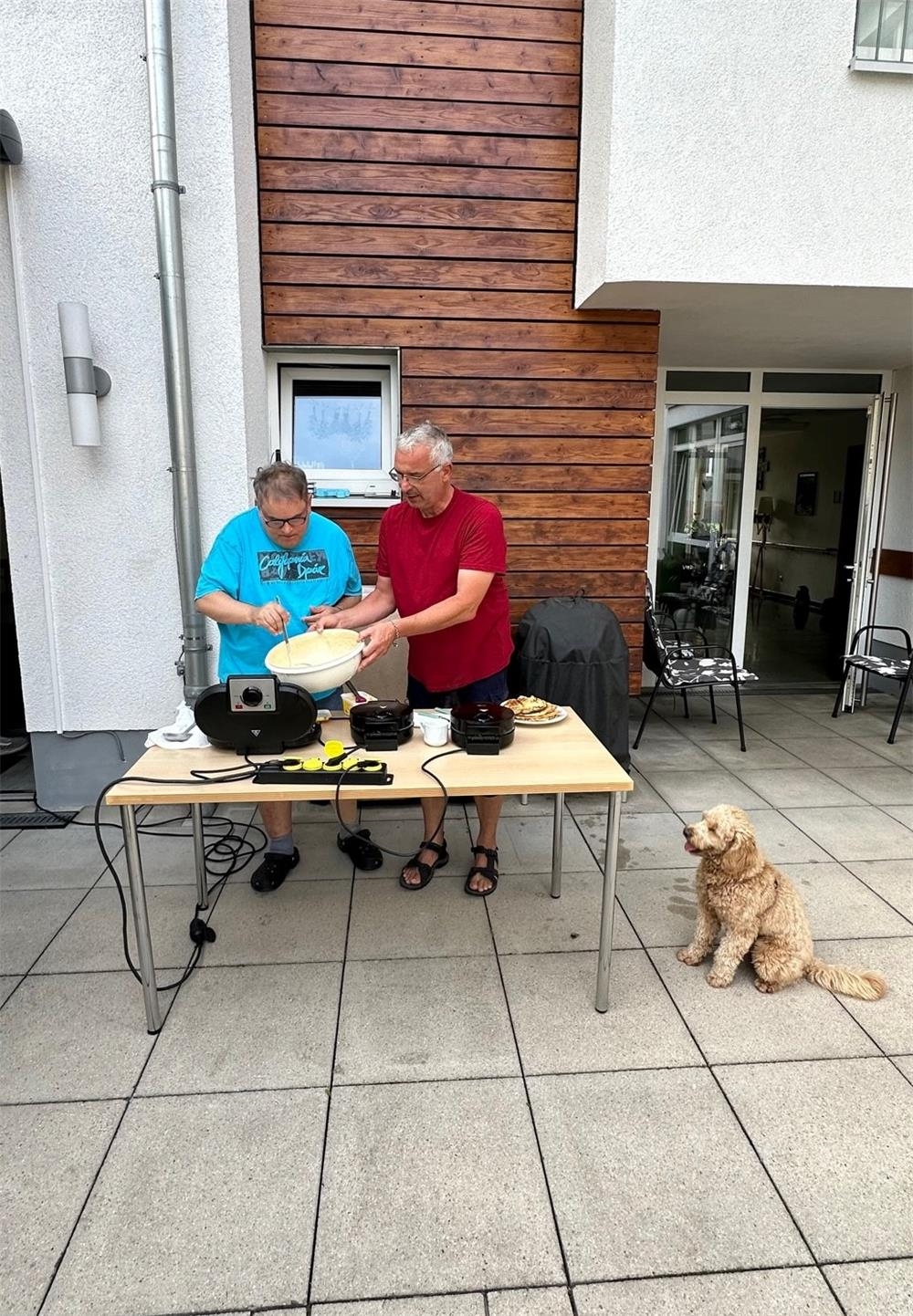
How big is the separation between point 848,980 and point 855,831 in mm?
1268

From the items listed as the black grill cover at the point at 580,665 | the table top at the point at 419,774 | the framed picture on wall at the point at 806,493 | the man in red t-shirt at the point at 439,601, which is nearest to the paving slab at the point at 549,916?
the man in red t-shirt at the point at 439,601

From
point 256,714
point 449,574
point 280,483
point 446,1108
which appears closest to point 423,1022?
point 446,1108

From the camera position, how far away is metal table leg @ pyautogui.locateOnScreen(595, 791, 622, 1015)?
5.92ft

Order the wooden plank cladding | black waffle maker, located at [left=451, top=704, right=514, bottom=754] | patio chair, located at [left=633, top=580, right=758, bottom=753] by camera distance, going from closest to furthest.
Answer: black waffle maker, located at [left=451, top=704, right=514, bottom=754] → the wooden plank cladding → patio chair, located at [left=633, top=580, right=758, bottom=753]

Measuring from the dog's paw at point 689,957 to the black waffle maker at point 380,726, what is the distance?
1.08m

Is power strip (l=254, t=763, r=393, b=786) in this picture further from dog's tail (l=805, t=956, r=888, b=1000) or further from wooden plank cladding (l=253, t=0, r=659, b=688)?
wooden plank cladding (l=253, t=0, r=659, b=688)

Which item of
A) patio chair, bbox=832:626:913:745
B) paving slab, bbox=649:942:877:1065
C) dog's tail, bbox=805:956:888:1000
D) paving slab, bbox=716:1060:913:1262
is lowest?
paving slab, bbox=716:1060:913:1262

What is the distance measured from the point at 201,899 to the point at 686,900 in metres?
1.72

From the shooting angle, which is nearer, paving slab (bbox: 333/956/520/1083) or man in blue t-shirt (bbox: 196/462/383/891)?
paving slab (bbox: 333/956/520/1083)

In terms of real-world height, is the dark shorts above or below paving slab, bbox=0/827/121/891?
above

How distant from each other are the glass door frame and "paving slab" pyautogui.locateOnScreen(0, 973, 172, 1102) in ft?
13.7

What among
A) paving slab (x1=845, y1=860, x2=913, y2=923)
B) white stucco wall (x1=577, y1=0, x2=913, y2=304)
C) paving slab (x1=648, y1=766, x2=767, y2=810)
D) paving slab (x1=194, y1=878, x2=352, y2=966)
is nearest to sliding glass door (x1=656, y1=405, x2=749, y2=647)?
paving slab (x1=648, y1=766, x2=767, y2=810)

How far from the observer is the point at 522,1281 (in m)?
1.28

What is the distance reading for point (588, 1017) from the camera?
1.96m
